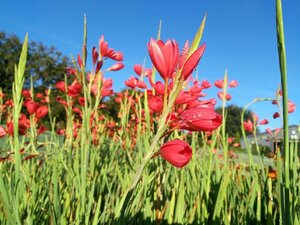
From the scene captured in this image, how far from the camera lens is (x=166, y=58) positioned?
53 centimetres

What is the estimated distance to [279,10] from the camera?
0.97 feet

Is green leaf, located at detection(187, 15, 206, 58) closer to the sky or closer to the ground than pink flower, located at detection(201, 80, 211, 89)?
closer to the ground

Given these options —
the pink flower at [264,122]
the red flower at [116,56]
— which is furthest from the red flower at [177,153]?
the pink flower at [264,122]

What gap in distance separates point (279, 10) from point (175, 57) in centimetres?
24

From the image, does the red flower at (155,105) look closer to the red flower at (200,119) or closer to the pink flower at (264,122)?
the red flower at (200,119)

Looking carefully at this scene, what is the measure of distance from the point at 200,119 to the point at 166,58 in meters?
0.13

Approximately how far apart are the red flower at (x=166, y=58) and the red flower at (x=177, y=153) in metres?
0.12

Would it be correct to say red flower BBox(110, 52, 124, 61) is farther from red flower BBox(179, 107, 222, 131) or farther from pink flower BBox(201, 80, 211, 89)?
red flower BBox(179, 107, 222, 131)

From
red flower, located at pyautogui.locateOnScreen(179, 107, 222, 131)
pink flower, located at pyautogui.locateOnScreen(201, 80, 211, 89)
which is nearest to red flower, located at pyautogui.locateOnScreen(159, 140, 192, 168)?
red flower, located at pyautogui.locateOnScreen(179, 107, 222, 131)

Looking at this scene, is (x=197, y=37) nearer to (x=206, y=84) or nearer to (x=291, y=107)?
(x=206, y=84)

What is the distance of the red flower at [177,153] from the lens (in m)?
0.46

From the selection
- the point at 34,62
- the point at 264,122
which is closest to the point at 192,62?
the point at 264,122

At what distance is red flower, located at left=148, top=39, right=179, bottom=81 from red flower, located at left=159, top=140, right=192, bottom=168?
12 cm

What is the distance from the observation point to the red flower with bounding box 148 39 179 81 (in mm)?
528
